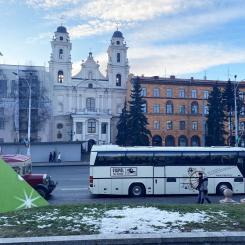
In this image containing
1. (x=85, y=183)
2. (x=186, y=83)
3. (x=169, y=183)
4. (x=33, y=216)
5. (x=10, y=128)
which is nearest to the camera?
(x=33, y=216)

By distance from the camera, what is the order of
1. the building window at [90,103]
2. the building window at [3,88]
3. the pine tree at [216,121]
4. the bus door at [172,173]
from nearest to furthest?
the bus door at [172,173]
the pine tree at [216,121]
the building window at [3,88]
the building window at [90,103]

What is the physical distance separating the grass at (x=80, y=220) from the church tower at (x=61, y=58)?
63695 millimetres

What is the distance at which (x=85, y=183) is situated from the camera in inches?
961

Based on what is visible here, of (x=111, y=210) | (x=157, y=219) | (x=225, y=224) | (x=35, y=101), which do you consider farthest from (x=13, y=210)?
(x=35, y=101)

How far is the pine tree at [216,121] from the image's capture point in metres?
53.8

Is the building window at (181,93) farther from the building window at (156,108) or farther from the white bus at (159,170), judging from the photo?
the white bus at (159,170)

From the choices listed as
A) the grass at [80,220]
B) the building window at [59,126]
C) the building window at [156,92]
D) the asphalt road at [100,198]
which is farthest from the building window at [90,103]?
the grass at [80,220]

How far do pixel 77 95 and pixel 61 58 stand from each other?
28.0 feet

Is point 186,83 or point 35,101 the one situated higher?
point 186,83

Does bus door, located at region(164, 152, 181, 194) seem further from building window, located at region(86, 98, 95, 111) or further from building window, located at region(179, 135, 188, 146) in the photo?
building window, located at region(86, 98, 95, 111)

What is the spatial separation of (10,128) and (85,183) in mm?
45576

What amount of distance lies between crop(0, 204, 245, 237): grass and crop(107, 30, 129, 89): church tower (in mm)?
65517

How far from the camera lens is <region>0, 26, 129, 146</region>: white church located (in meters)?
66.4

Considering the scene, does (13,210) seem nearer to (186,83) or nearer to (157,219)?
(157,219)
